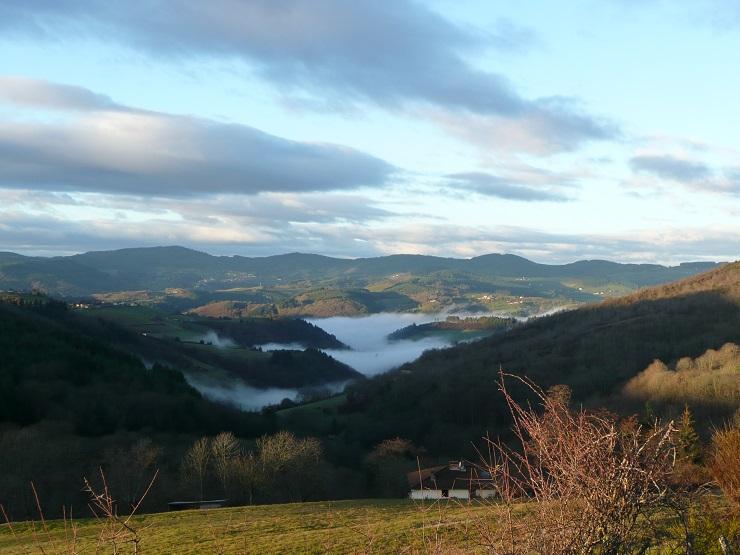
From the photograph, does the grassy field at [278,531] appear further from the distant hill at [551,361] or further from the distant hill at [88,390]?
the distant hill at [551,361]

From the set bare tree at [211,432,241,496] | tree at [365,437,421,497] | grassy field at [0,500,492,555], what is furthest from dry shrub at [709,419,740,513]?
bare tree at [211,432,241,496]

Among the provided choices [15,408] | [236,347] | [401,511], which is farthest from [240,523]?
[236,347]

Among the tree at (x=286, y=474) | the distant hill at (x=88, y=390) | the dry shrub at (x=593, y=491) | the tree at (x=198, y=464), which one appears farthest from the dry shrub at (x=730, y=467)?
the distant hill at (x=88, y=390)

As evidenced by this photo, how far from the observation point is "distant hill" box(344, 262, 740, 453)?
102 m

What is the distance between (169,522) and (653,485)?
24480 mm

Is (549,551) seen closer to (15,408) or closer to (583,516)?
(583,516)

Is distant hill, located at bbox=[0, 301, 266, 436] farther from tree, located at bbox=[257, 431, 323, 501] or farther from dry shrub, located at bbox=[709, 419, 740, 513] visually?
dry shrub, located at bbox=[709, 419, 740, 513]

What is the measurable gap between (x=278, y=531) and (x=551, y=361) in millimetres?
118527

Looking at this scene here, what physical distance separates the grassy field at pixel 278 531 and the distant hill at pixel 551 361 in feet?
205

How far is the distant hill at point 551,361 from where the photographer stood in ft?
333

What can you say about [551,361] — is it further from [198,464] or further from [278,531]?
[278,531]

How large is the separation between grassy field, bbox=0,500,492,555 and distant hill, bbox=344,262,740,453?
62.6 meters

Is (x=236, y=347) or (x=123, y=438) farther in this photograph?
(x=236, y=347)

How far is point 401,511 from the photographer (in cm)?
2786
